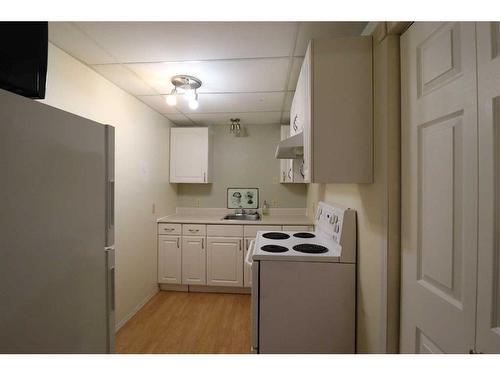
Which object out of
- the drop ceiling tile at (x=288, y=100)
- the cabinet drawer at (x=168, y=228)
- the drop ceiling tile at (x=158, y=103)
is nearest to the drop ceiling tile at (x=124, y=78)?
the drop ceiling tile at (x=158, y=103)

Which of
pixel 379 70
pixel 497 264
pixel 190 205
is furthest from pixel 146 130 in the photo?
pixel 497 264

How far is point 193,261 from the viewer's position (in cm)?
284

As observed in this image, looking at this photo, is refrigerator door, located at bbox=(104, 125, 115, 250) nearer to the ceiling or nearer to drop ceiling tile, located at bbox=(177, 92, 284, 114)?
the ceiling

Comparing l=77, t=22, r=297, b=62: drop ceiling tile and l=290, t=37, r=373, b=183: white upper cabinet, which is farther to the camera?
l=77, t=22, r=297, b=62: drop ceiling tile

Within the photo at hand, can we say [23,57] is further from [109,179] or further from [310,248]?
[310,248]

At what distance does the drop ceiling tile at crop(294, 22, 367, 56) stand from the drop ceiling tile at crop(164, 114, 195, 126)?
6.58ft

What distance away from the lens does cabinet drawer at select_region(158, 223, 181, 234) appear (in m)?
2.86

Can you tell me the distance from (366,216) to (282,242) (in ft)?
2.28

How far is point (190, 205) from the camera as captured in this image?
3512mm

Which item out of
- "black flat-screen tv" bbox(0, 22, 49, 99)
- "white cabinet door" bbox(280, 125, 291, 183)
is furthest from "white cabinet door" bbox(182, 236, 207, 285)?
"black flat-screen tv" bbox(0, 22, 49, 99)

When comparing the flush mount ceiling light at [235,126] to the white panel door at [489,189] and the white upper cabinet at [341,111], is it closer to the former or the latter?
the white upper cabinet at [341,111]

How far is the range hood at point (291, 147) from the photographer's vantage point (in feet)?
4.93

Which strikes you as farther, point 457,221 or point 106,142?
point 106,142

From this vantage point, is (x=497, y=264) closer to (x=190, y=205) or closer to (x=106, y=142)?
(x=106, y=142)
